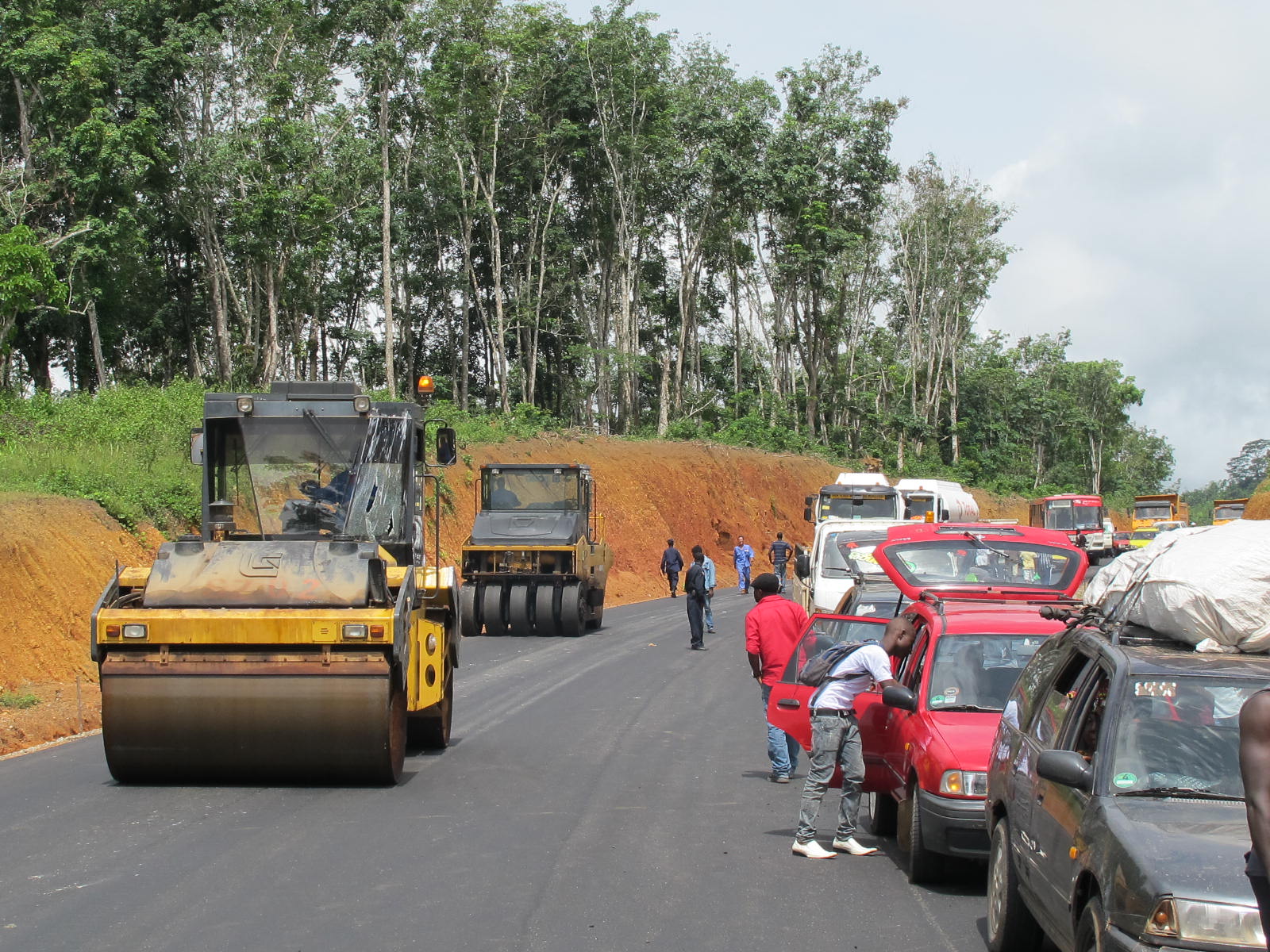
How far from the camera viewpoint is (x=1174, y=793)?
5.21 metres

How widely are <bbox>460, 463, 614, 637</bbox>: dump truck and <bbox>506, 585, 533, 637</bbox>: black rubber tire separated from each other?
16 millimetres

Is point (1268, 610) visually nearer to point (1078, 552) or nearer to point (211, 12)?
point (1078, 552)

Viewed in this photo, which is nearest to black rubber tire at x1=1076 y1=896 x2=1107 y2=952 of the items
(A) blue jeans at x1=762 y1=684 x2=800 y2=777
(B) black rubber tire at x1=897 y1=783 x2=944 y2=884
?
(B) black rubber tire at x1=897 y1=783 x2=944 y2=884

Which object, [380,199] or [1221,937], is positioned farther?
[380,199]

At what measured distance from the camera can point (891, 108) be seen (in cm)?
5794

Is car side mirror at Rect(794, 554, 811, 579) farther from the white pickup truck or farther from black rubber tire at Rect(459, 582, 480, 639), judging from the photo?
black rubber tire at Rect(459, 582, 480, 639)

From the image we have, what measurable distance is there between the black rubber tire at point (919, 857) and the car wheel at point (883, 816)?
1337 mm

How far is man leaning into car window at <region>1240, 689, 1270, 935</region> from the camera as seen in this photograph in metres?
3.87

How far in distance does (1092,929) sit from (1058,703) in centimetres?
154

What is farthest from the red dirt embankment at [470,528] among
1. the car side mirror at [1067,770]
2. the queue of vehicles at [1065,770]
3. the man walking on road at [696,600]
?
the car side mirror at [1067,770]

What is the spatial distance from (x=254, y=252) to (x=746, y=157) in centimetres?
2196

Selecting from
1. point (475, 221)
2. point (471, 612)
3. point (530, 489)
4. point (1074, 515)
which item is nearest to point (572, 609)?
point (471, 612)

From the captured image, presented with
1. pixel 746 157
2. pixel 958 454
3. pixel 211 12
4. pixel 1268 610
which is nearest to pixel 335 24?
pixel 211 12

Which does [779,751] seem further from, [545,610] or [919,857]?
[545,610]
